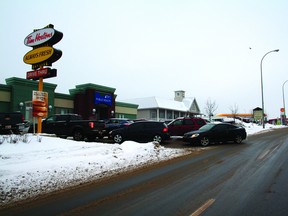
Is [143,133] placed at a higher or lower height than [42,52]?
lower

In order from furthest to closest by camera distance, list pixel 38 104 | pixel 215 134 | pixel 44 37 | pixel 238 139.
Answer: pixel 44 37 → pixel 238 139 → pixel 215 134 → pixel 38 104

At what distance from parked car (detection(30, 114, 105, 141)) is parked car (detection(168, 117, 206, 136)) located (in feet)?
20.8

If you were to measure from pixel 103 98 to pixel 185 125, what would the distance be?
21904 millimetres

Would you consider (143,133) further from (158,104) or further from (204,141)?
(158,104)

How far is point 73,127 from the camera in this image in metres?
17.6

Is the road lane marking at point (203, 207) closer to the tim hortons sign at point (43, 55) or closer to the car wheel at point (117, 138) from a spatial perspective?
the car wheel at point (117, 138)

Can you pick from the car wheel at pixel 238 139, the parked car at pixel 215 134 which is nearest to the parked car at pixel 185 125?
the parked car at pixel 215 134

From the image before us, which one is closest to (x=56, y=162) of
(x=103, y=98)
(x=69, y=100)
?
(x=69, y=100)

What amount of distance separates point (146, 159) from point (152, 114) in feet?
145

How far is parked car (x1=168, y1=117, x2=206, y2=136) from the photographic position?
818 inches

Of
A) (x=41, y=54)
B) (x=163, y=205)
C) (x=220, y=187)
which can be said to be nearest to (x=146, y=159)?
(x=220, y=187)

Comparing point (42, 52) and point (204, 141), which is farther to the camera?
point (42, 52)

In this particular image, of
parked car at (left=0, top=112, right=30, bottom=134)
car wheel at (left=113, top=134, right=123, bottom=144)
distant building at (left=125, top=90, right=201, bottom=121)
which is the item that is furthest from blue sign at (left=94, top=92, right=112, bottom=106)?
car wheel at (left=113, top=134, right=123, bottom=144)

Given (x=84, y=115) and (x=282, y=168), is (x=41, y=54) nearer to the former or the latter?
(x=282, y=168)
